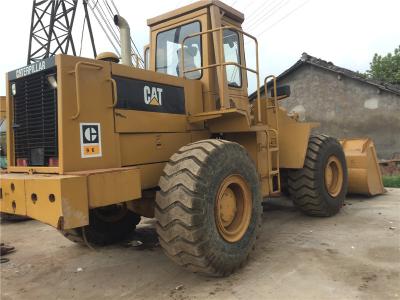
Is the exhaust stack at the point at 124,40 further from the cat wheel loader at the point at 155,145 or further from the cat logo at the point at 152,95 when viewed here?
the cat logo at the point at 152,95

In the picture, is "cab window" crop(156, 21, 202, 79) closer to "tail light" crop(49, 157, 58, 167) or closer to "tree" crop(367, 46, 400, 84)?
"tail light" crop(49, 157, 58, 167)

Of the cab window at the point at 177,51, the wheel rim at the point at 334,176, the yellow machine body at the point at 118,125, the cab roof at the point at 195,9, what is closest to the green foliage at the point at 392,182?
the wheel rim at the point at 334,176

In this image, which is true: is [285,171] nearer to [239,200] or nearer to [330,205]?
[330,205]

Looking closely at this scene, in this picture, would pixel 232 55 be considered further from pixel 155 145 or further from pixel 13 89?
pixel 13 89

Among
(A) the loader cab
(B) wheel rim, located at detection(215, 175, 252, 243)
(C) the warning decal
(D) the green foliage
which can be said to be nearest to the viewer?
(C) the warning decal

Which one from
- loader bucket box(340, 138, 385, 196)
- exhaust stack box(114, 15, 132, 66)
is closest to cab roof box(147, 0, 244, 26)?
exhaust stack box(114, 15, 132, 66)

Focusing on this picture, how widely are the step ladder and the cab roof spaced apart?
1.03 meters

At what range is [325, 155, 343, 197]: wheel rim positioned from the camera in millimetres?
7039

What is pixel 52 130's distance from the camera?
13.1 feet

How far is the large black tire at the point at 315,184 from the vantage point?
6477mm

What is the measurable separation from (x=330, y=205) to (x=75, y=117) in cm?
451

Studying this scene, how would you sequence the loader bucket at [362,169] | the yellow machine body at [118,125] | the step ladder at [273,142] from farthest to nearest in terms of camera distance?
the loader bucket at [362,169] → the step ladder at [273,142] → the yellow machine body at [118,125]

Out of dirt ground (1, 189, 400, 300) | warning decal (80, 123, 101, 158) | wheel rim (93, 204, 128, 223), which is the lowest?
dirt ground (1, 189, 400, 300)

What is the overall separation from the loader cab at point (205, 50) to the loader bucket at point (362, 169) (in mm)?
3651
